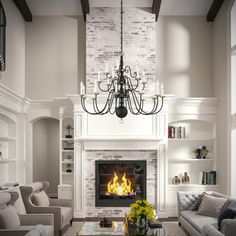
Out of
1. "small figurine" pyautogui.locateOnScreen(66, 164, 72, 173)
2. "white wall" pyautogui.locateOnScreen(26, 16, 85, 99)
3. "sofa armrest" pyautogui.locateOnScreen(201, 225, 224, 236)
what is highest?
"white wall" pyautogui.locateOnScreen(26, 16, 85, 99)

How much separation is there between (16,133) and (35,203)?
2.23 metres

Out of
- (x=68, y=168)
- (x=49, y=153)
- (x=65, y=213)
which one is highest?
(x=49, y=153)

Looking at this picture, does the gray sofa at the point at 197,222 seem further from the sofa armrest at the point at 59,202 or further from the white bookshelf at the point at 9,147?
the white bookshelf at the point at 9,147

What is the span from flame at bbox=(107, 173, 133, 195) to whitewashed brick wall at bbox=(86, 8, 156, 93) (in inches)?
84.2

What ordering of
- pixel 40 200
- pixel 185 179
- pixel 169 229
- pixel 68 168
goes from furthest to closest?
pixel 68 168 → pixel 185 179 → pixel 169 229 → pixel 40 200

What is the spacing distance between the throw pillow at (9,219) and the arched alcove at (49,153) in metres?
5.38

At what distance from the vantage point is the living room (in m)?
8.14

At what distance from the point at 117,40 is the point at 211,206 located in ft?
14.1

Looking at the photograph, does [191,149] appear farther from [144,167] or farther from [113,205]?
[113,205]

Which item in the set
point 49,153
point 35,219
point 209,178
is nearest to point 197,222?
point 35,219

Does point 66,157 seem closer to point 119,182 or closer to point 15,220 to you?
point 119,182

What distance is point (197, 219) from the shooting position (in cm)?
595

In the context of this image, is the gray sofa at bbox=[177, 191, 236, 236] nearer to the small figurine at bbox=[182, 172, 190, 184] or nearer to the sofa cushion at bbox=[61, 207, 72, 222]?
the small figurine at bbox=[182, 172, 190, 184]

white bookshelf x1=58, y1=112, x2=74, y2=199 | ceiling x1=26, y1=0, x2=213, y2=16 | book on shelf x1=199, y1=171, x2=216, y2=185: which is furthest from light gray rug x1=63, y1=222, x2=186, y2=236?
ceiling x1=26, y1=0, x2=213, y2=16
